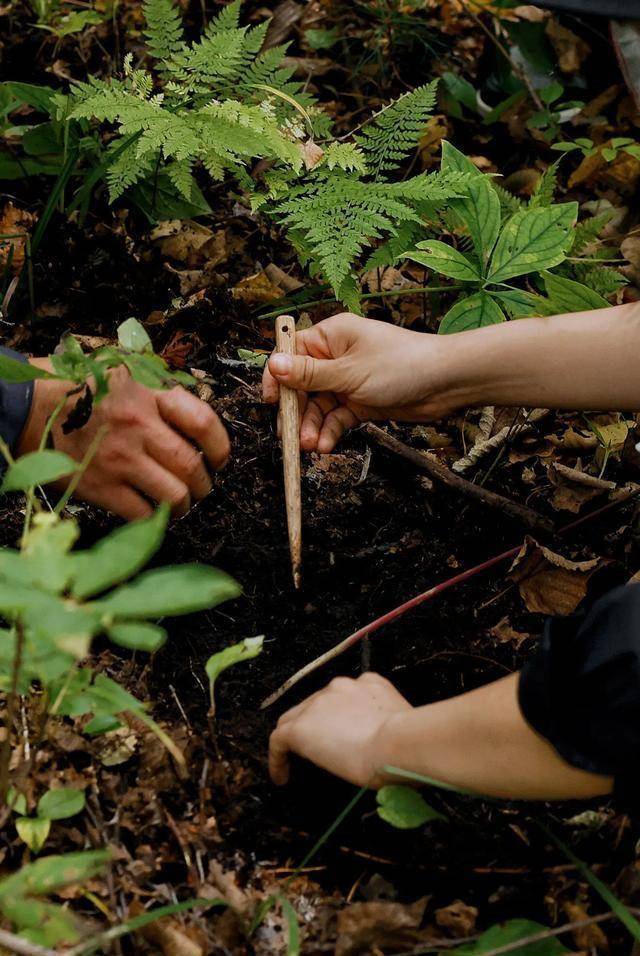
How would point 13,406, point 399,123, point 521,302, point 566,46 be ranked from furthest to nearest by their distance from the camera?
1. point 566,46
2. point 399,123
3. point 521,302
4. point 13,406

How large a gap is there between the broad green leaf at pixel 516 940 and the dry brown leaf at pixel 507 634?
2.41 ft

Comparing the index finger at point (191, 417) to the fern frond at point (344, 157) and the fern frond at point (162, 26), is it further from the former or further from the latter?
the fern frond at point (162, 26)

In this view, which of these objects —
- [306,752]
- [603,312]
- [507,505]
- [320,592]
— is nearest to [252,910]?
[306,752]

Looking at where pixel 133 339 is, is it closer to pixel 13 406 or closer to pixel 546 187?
pixel 13 406

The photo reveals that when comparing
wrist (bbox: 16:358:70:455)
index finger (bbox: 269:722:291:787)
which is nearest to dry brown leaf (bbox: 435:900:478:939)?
index finger (bbox: 269:722:291:787)

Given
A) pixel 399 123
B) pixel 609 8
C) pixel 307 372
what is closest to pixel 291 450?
pixel 307 372

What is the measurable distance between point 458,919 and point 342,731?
0.43m

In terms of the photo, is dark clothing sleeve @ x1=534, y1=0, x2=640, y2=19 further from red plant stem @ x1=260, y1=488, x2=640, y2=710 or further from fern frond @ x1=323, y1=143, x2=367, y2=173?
red plant stem @ x1=260, y1=488, x2=640, y2=710

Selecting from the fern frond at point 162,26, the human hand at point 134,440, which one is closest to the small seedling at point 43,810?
the human hand at point 134,440

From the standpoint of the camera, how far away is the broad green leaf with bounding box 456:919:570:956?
154cm

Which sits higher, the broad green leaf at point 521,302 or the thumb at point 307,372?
the broad green leaf at point 521,302

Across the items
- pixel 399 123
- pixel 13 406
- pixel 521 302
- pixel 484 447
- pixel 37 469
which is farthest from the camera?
pixel 399 123

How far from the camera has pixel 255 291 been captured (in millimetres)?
2869

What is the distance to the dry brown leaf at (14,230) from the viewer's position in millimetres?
2865
